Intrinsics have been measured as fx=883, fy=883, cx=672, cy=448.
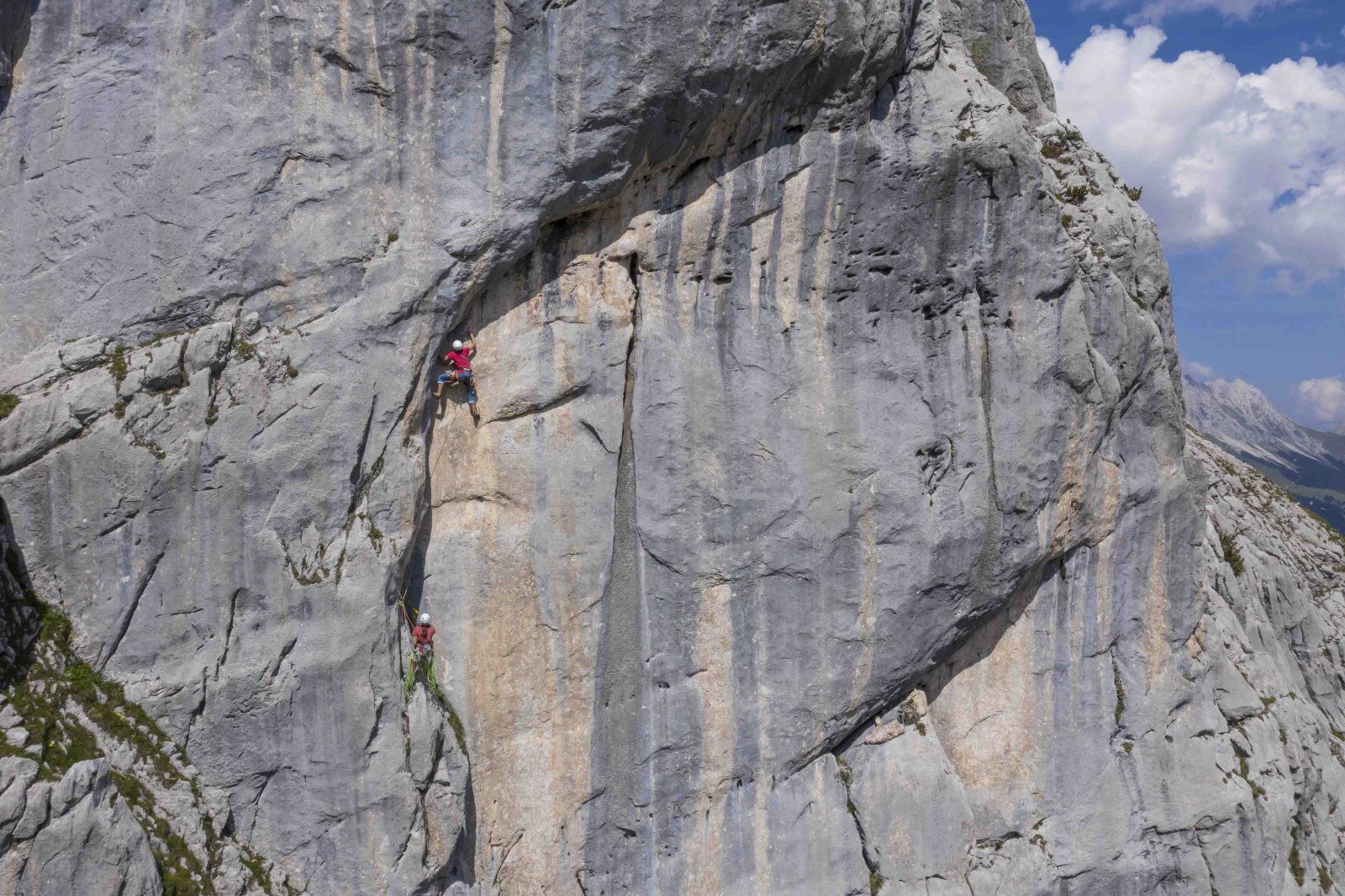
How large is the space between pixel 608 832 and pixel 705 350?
8.65m

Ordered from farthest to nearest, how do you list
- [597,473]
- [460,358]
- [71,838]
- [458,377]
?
[597,473], [458,377], [460,358], [71,838]

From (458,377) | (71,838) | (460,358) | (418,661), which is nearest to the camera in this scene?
(71,838)

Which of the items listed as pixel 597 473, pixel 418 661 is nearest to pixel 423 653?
pixel 418 661

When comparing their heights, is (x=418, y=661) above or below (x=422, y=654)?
below

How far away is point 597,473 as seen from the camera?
1514cm

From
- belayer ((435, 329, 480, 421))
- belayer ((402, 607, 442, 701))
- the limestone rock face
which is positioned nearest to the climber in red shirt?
belayer ((402, 607, 442, 701))

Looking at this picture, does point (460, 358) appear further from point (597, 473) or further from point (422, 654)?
point (422, 654)

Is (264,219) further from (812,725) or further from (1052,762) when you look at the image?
(1052,762)

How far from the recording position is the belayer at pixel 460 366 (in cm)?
1422

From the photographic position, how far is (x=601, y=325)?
1504 centimetres

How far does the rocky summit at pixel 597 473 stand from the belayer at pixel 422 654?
0.25 feet

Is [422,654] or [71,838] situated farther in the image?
[422,654]

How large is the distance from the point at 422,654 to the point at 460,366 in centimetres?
475

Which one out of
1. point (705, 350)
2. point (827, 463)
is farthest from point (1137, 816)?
point (705, 350)
